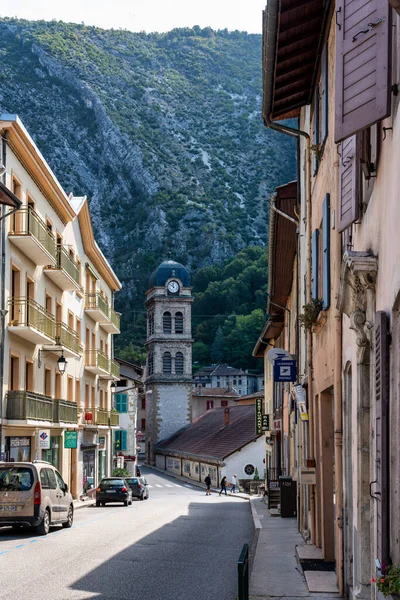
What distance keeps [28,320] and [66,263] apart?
7.27 m

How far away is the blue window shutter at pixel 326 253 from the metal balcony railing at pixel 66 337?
76.2ft

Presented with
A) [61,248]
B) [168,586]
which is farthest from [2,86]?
[168,586]

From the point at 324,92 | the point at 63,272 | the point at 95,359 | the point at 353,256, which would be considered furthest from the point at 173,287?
the point at 353,256

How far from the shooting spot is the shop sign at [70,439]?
36.2 metres

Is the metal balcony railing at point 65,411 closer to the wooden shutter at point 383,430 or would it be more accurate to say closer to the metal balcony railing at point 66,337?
the metal balcony railing at point 66,337

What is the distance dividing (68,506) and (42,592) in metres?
11.8

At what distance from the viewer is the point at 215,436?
7662 cm

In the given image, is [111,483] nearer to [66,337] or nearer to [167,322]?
[66,337]

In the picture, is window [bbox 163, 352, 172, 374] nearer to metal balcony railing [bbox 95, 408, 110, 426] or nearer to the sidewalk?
metal balcony railing [bbox 95, 408, 110, 426]

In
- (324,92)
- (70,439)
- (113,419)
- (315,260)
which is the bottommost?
(70,439)

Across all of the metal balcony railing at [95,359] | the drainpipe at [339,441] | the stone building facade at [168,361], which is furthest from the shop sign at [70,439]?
the stone building facade at [168,361]

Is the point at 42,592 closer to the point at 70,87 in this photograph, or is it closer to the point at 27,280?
the point at 27,280

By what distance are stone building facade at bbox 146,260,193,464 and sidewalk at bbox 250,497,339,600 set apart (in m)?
82.3

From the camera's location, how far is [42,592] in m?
12.0
